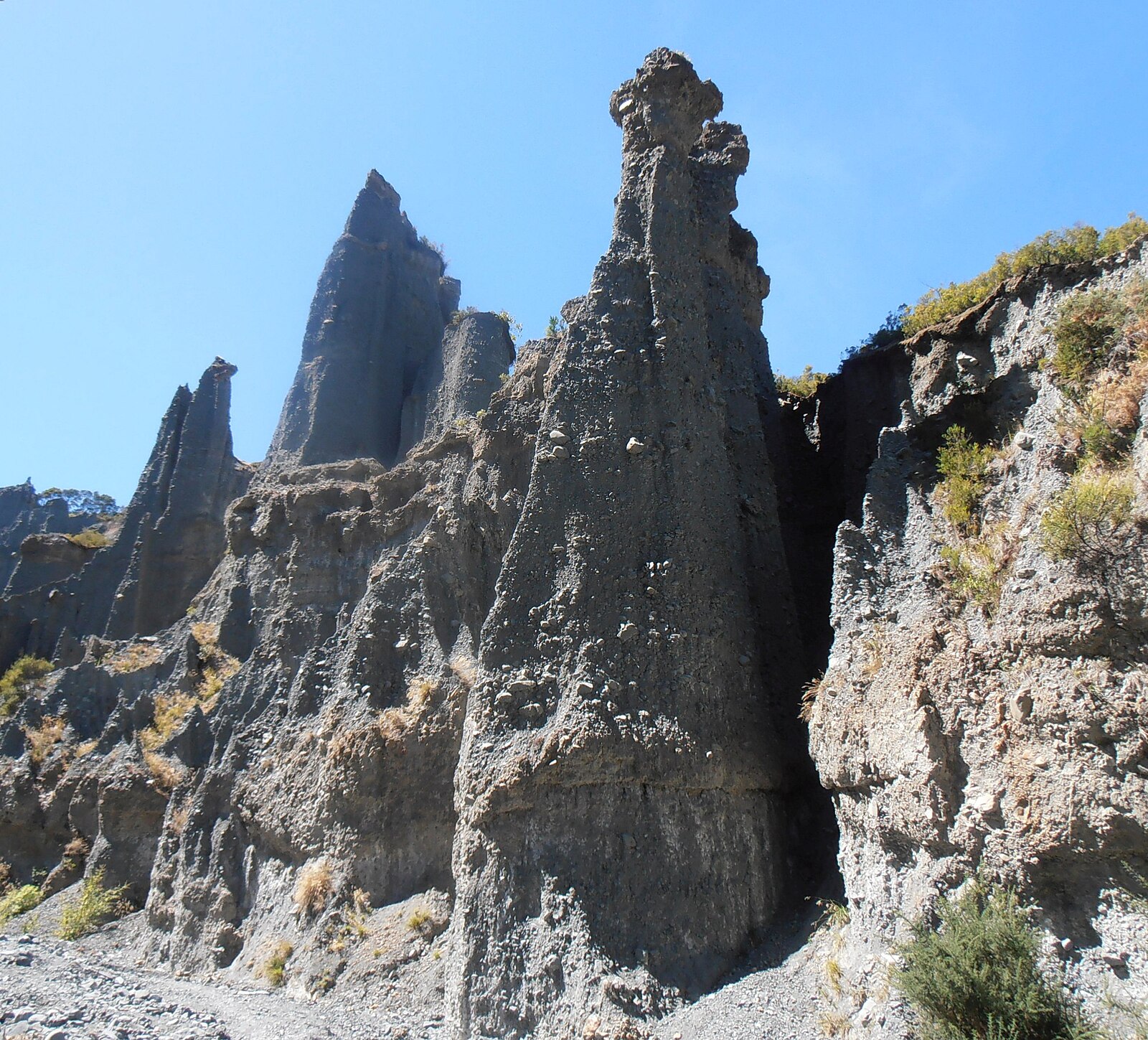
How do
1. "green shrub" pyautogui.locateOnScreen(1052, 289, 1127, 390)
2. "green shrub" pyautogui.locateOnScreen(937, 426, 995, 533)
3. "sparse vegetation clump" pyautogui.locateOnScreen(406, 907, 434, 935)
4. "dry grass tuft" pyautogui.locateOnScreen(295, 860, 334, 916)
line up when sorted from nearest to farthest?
"green shrub" pyautogui.locateOnScreen(1052, 289, 1127, 390) → "green shrub" pyautogui.locateOnScreen(937, 426, 995, 533) → "sparse vegetation clump" pyautogui.locateOnScreen(406, 907, 434, 935) → "dry grass tuft" pyautogui.locateOnScreen(295, 860, 334, 916)

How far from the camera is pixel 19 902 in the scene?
2138 centimetres

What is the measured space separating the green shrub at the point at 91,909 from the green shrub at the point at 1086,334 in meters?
20.4

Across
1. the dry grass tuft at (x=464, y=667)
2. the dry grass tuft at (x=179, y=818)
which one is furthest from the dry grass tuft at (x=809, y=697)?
the dry grass tuft at (x=179, y=818)

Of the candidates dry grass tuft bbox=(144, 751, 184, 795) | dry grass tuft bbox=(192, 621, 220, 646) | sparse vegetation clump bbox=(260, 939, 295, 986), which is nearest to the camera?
sparse vegetation clump bbox=(260, 939, 295, 986)

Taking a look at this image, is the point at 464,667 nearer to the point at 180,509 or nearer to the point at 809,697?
the point at 809,697

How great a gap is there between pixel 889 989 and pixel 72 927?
1738cm

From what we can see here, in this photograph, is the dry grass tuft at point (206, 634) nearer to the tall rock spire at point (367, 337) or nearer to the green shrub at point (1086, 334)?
the tall rock spire at point (367, 337)

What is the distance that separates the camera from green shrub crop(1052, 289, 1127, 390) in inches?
424

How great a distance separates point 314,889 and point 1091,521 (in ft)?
41.0

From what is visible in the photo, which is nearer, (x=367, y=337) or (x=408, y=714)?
(x=408, y=714)

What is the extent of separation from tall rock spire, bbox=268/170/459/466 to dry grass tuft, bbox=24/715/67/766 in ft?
28.7

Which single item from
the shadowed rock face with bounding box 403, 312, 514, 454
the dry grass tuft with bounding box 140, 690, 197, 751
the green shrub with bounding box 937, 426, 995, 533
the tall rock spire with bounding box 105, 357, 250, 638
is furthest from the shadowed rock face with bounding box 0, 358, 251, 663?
the green shrub with bounding box 937, 426, 995, 533

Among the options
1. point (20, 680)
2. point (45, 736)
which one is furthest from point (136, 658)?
point (20, 680)

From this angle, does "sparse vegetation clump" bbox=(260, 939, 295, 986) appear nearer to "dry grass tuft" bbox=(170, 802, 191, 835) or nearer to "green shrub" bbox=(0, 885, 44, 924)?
"dry grass tuft" bbox=(170, 802, 191, 835)
